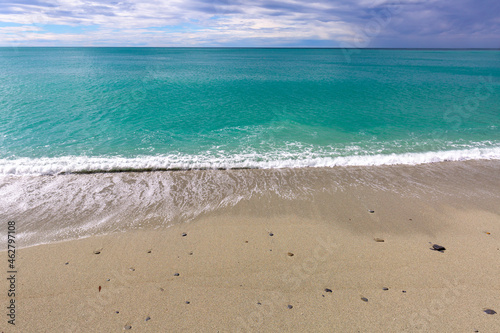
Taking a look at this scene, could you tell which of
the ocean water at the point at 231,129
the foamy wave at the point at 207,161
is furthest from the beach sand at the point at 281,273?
the ocean water at the point at 231,129

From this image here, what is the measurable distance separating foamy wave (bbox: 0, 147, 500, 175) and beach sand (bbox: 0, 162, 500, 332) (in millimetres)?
3808

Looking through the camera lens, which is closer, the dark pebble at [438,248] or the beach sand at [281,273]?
the beach sand at [281,273]

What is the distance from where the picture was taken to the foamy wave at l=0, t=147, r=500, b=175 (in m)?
12.0

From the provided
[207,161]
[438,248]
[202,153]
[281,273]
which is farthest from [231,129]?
[438,248]

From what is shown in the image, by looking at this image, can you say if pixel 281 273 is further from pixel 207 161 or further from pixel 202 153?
pixel 202 153

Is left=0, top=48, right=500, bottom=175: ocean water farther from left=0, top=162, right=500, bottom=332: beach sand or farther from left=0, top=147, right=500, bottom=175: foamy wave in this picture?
left=0, top=162, right=500, bottom=332: beach sand

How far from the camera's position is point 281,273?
244 inches

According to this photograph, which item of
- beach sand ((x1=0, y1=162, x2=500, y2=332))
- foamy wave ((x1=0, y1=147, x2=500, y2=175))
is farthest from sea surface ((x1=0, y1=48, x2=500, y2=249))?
beach sand ((x1=0, y1=162, x2=500, y2=332))

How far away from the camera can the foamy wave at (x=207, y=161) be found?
1200cm

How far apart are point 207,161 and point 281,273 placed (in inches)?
316

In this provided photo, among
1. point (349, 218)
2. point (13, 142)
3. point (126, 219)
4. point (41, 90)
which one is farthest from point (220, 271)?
point (41, 90)

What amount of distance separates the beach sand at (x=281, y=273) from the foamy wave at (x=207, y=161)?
381cm

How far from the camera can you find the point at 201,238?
7527mm

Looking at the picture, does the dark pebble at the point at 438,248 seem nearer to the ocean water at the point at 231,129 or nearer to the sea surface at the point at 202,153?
the sea surface at the point at 202,153
